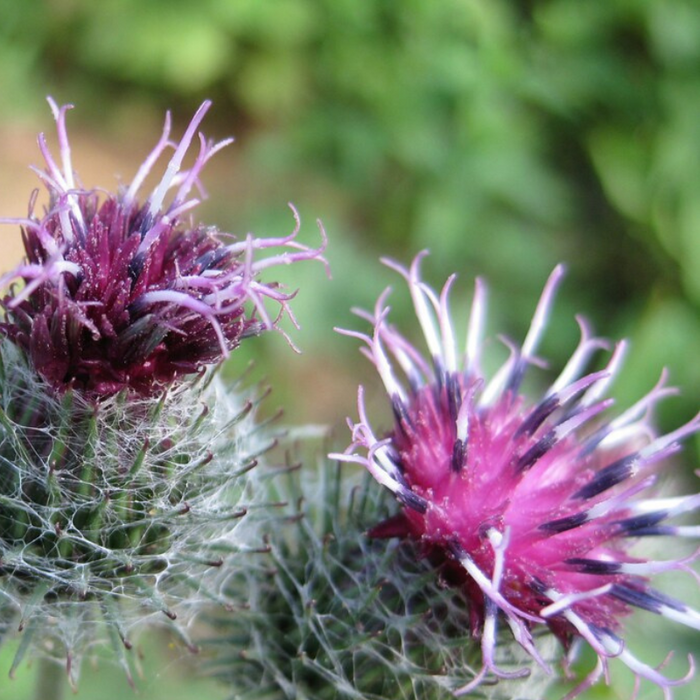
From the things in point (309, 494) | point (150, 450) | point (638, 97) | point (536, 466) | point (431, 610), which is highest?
point (638, 97)

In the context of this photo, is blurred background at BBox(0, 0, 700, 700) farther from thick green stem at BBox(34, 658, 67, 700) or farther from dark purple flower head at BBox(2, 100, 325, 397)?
dark purple flower head at BBox(2, 100, 325, 397)

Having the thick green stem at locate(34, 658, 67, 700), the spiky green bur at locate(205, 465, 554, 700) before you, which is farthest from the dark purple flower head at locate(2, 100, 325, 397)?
the thick green stem at locate(34, 658, 67, 700)

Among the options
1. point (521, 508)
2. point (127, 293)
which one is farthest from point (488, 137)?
point (127, 293)

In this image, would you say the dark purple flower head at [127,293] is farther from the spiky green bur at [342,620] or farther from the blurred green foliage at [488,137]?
the blurred green foliage at [488,137]

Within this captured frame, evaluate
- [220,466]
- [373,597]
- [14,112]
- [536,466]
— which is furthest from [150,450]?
[14,112]

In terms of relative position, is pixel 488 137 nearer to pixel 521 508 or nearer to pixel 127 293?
pixel 521 508

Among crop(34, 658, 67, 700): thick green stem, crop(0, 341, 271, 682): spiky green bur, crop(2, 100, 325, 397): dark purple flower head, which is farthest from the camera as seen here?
crop(34, 658, 67, 700): thick green stem

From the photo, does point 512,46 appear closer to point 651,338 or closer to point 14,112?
point 651,338
